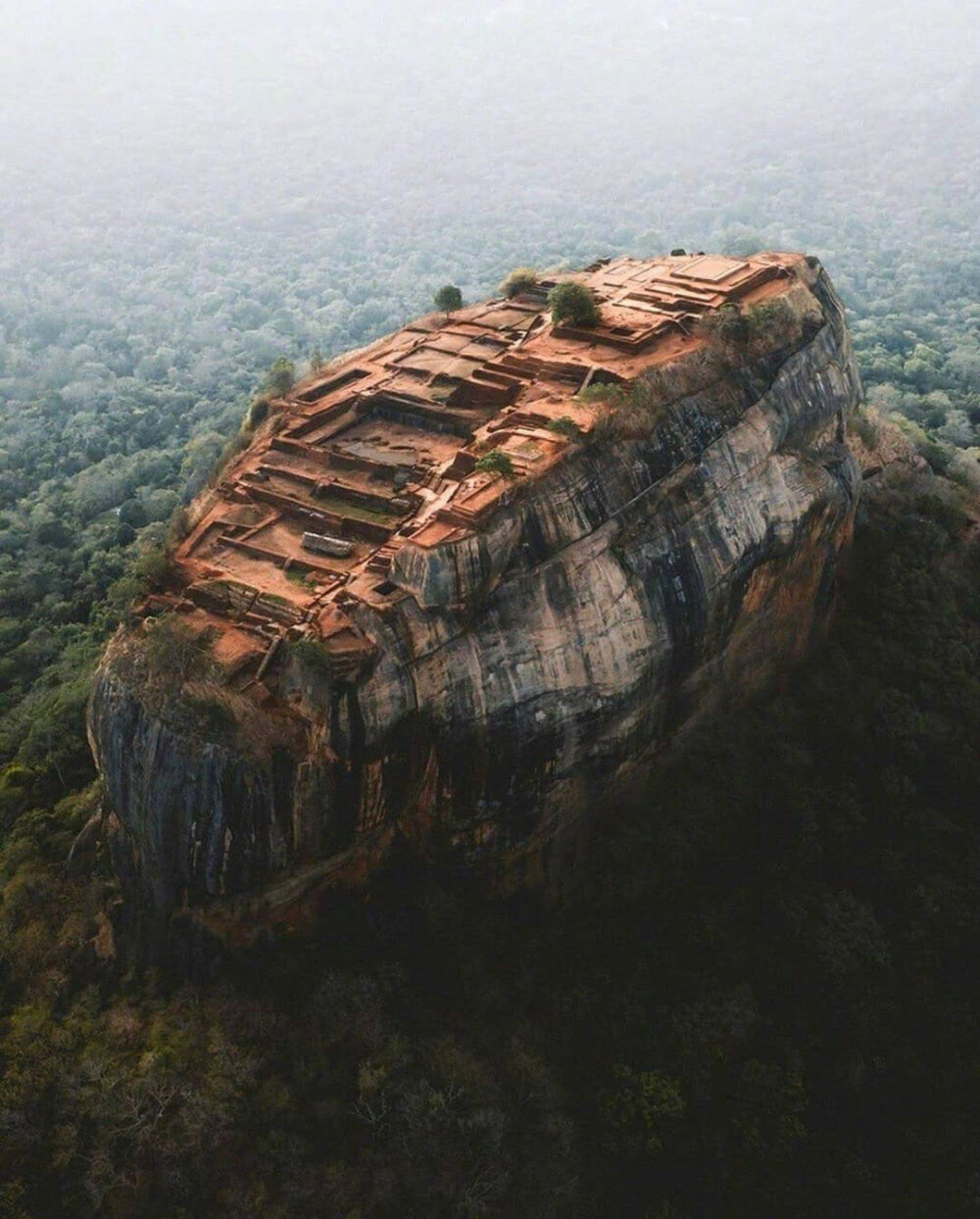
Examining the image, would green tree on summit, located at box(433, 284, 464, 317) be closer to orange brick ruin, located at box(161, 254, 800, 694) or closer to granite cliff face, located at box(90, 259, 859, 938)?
orange brick ruin, located at box(161, 254, 800, 694)

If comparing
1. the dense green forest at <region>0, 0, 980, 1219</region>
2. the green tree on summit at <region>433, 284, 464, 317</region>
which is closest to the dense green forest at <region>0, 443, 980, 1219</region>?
the dense green forest at <region>0, 0, 980, 1219</region>

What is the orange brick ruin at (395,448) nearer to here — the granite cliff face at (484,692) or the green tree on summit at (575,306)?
the green tree on summit at (575,306)

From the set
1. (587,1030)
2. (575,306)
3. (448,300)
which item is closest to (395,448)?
(575,306)

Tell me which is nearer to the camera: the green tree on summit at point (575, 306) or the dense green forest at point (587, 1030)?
the dense green forest at point (587, 1030)

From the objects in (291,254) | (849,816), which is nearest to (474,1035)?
(849,816)

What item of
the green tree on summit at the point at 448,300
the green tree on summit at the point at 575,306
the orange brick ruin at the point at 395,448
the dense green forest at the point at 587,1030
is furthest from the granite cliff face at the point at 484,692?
the green tree on summit at the point at 448,300

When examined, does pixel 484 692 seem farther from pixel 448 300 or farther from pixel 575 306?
pixel 448 300

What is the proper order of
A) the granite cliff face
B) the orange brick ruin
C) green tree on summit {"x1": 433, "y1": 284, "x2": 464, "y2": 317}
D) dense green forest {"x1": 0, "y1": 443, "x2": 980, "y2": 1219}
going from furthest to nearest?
green tree on summit {"x1": 433, "y1": 284, "x2": 464, "y2": 317} → the orange brick ruin → the granite cliff face → dense green forest {"x1": 0, "y1": 443, "x2": 980, "y2": 1219}
